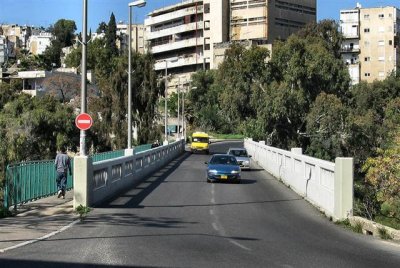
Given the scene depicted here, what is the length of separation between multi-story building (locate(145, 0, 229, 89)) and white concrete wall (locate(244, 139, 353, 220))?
317 feet

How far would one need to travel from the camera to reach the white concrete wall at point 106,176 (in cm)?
1741

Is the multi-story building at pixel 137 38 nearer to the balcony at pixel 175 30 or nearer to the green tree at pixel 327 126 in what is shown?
the balcony at pixel 175 30

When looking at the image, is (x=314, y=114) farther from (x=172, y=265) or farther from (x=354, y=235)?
(x=172, y=265)

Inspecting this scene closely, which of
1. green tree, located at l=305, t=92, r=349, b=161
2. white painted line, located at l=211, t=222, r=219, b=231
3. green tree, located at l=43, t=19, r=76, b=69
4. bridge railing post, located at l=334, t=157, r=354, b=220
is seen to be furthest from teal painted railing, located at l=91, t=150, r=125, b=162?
green tree, located at l=43, t=19, r=76, b=69

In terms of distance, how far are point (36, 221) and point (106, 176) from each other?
6.10 meters

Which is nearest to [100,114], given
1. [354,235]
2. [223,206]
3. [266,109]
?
[266,109]

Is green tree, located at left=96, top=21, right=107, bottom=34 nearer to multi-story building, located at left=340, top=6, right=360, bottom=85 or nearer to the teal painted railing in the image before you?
multi-story building, located at left=340, top=6, right=360, bottom=85

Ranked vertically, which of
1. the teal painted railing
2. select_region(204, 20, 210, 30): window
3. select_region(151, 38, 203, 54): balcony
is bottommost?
the teal painted railing

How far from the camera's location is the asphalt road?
9844mm

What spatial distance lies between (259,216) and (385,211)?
589 inches

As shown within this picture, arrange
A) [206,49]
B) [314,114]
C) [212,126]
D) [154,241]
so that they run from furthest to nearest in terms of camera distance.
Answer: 1. [206,49]
2. [212,126]
3. [314,114]
4. [154,241]

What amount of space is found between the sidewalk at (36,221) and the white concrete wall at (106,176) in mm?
674

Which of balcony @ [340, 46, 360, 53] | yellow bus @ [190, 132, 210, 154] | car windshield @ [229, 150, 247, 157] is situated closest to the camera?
car windshield @ [229, 150, 247, 157]

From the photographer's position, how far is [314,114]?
56.5 meters
